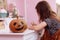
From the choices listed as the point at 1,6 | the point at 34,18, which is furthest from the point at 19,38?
the point at 34,18

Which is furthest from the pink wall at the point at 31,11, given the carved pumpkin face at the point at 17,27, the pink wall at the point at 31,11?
the carved pumpkin face at the point at 17,27

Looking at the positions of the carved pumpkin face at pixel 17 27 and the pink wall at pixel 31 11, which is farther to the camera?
the pink wall at pixel 31 11

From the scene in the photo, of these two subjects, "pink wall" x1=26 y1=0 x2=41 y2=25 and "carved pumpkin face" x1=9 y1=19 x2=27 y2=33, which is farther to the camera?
"pink wall" x1=26 y1=0 x2=41 y2=25

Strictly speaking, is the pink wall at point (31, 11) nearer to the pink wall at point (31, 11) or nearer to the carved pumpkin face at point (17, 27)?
the pink wall at point (31, 11)

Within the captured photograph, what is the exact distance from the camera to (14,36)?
209cm

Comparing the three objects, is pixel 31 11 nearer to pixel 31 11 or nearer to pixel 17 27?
pixel 31 11

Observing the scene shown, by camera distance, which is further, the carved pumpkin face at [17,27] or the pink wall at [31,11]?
the pink wall at [31,11]

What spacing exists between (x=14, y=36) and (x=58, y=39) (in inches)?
19.9

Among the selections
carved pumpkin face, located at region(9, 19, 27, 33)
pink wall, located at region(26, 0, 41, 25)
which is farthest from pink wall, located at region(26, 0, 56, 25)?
carved pumpkin face, located at region(9, 19, 27, 33)

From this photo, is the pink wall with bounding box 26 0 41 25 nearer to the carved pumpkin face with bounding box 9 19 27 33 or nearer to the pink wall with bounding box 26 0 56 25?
the pink wall with bounding box 26 0 56 25

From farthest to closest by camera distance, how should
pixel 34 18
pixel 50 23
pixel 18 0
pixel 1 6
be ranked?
1. pixel 34 18
2. pixel 18 0
3. pixel 1 6
4. pixel 50 23

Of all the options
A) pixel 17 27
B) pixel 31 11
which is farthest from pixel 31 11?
pixel 17 27

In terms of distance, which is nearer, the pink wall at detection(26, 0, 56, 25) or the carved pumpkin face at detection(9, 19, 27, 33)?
the carved pumpkin face at detection(9, 19, 27, 33)

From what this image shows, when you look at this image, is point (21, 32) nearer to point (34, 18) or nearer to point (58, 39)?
point (58, 39)
